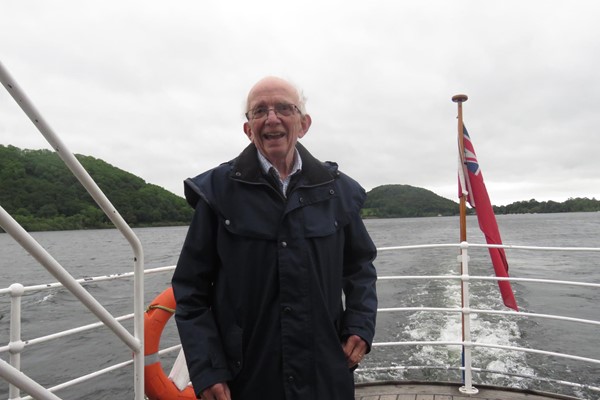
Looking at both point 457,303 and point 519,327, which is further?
point 457,303

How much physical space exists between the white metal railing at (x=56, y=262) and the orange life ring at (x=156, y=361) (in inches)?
16.7

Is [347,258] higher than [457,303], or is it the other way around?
[347,258]

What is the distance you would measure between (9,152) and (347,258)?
43196 mm

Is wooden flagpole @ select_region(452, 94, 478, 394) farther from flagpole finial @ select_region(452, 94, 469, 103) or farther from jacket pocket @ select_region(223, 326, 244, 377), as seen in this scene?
jacket pocket @ select_region(223, 326, 244, 377)

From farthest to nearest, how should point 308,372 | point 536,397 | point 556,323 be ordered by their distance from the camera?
point 556,323, point 536,397, point 308,372

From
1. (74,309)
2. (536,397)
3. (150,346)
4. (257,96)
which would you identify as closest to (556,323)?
(536,397)

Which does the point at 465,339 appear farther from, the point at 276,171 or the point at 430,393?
the point at 276,171

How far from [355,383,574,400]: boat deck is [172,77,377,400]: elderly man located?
4.84 feet

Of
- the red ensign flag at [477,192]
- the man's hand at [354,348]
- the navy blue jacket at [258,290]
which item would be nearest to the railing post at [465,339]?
the red ensign flag at [477,192]

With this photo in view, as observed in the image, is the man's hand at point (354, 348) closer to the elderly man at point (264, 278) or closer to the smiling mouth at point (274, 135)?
the elderly man at point (264, 278)

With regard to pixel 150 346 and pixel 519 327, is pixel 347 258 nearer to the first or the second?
pixel 150 346

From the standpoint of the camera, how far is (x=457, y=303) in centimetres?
897

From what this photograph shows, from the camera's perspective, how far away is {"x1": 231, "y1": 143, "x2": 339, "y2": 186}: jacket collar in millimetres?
1252

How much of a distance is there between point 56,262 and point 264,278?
50 cm
